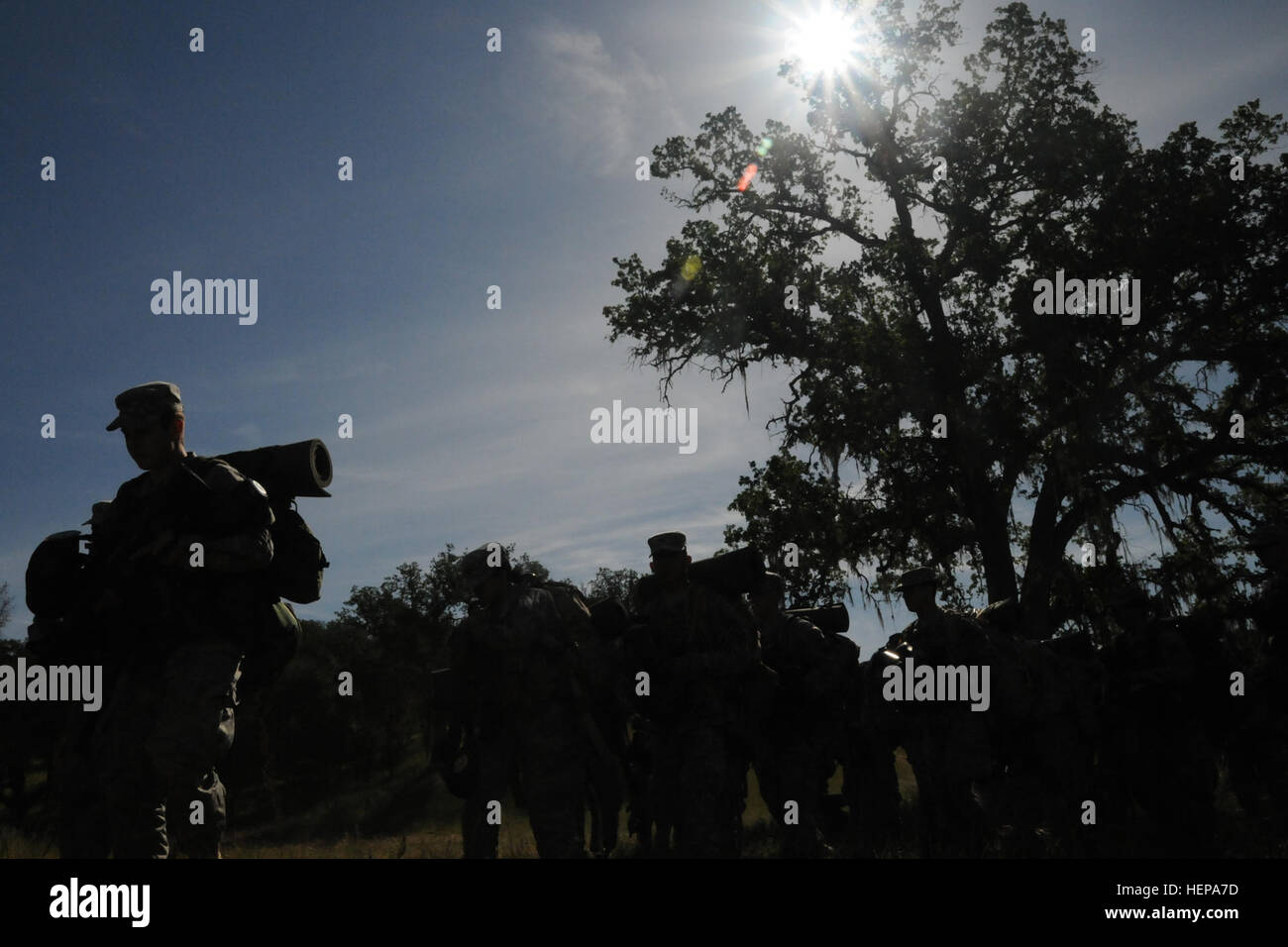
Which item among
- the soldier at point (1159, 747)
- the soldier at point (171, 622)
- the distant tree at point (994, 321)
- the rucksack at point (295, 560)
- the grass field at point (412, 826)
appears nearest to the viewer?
the soldier at point (171, 622)

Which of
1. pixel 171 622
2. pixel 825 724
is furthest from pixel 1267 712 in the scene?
pixel 171 622

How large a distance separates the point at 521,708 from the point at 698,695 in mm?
1208

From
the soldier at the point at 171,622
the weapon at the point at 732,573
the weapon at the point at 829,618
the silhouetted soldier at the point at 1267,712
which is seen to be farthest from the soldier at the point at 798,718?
the soldier at the point at 171,622

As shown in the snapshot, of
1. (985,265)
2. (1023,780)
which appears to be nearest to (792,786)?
(1023,780)

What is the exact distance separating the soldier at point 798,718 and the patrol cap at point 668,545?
7.40 feet

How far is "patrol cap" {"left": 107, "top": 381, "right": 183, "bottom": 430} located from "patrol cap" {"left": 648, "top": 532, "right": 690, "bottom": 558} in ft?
10.6

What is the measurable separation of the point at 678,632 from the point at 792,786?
3.05 meters

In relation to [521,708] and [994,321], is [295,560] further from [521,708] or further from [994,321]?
[994,321]

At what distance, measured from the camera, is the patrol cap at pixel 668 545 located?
22.0 ft

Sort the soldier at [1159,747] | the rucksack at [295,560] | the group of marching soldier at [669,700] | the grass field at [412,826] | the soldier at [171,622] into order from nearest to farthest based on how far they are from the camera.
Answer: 1. the soldier at [171,622]
2. the group of marching soldier at [669,700]
3. the rucksack at [295,560]
4. the soldier at [1159,747]
5. the grass field at [412,826]

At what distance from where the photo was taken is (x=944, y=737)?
7.55 meters

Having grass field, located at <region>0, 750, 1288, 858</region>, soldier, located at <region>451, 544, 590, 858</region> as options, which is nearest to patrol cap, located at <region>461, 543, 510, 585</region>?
soldier, located at <region>451, 544, 590, 858</region>

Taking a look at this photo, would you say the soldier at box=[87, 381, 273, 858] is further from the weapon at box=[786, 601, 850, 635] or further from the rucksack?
the weapon at box=[786, 601, 850, 635]

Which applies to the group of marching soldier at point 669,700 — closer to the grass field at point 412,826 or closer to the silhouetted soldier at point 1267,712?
the silhouetted soldier at point 1267,712
